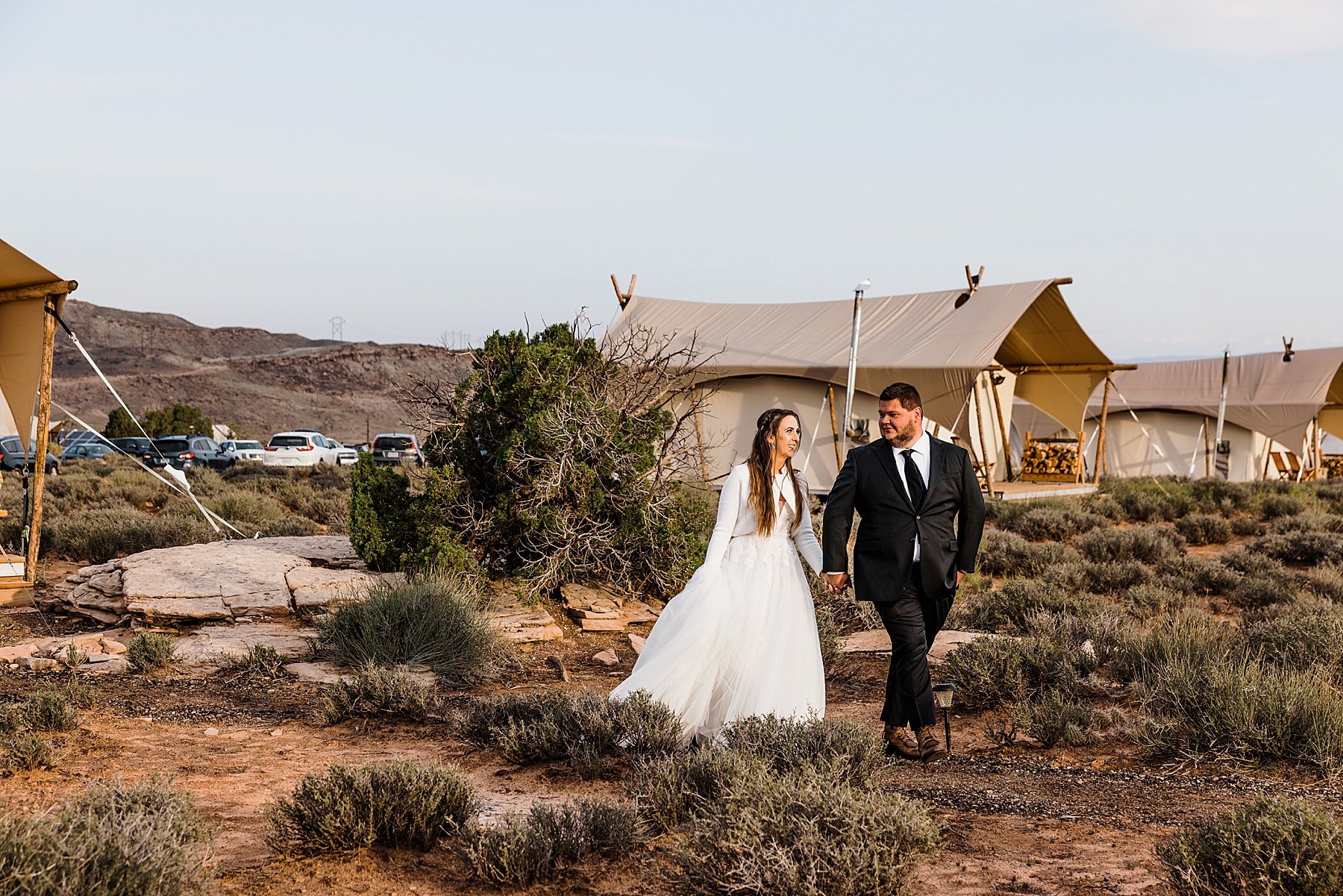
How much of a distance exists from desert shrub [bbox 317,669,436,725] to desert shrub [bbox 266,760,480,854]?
2002mm

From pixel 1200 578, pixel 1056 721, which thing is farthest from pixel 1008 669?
pixel 1200 578

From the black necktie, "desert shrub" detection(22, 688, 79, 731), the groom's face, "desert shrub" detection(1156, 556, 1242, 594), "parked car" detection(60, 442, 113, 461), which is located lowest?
"parked car" detection(60, 442, 113, 461)

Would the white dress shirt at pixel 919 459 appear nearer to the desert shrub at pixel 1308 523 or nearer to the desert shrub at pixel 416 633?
the desert shrub at pixel 416 633

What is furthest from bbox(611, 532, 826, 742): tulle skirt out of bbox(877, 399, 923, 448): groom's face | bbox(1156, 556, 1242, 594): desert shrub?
bbox(1156, 556, 1242, 594): desert shrub

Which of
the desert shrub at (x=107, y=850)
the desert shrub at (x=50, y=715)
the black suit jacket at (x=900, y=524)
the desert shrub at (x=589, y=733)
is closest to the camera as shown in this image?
the desert shrub at (x=107, y=850)

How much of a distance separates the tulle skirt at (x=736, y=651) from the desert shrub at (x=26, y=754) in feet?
8.16

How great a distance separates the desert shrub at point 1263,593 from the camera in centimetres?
999

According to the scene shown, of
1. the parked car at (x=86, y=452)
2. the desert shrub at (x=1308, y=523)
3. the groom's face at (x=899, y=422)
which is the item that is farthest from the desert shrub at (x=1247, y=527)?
the parked car at (x=86, y=452)

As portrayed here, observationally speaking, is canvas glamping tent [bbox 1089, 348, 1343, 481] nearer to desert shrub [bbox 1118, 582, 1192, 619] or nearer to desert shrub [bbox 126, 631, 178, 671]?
desert shrub [bbox 1118, 582, 1192, 619]

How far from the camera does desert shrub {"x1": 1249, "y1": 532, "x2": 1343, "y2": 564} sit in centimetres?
1247

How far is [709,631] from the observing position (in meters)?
5.06

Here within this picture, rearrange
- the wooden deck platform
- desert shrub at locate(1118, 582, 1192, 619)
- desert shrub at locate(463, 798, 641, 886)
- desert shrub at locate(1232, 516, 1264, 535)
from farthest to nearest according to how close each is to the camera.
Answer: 1. the wooden deck platform
2. desert shrub at locate(1232, 516, 1264, 535)
3. desert shrub at locate(1118, 582, 1192, 619)
4. desert shrub at locate(463, 798, 641, 886)

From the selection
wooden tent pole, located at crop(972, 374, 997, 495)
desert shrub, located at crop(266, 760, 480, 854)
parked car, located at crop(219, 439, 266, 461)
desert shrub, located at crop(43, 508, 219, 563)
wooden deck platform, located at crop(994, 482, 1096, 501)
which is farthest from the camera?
parked car, located at crop(219, 439, 266, 461)

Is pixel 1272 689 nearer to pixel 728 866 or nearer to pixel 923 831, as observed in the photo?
pixel 923 831
